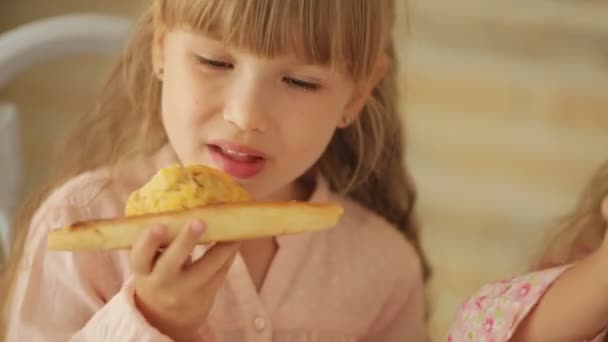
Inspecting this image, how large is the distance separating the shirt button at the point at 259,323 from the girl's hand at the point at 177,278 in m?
0.11

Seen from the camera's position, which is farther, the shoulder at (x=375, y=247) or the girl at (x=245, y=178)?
the shoulder at (x=375, y=247)

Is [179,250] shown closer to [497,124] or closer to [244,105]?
[244,105]

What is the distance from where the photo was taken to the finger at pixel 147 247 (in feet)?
2.03

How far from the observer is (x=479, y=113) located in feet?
4.33

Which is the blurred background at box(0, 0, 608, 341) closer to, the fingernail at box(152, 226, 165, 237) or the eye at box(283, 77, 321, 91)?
the eye at box(283, 77, 321, 91)

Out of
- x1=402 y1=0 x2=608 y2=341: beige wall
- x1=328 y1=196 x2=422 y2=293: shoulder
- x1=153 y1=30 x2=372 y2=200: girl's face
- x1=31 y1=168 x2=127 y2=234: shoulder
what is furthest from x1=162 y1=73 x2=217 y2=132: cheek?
x1=402 y1=0 x2=608 y2=341: beige wall

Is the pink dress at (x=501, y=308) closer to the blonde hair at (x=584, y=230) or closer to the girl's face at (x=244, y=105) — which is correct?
the blonde hair at (x=584, y=230)

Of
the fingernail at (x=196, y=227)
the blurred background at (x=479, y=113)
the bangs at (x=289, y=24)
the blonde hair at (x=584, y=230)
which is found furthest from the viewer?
the blurred background at (x=479, y=113)

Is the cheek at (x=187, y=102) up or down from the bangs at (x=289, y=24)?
down

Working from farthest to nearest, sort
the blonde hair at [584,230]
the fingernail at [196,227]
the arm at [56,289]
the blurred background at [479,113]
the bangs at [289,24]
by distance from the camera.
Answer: the blurred background at [479,113], the blonde hair at [584,230], the arm at [56,289], the bangs at [289,24], the fingernail at [196,227]

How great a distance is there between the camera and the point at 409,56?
131 cm

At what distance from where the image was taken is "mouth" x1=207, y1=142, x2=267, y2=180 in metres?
0.75

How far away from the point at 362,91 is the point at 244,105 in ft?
0.55

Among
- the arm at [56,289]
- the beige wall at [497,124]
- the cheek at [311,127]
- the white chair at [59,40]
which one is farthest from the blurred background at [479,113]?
the cheek at [311,127]
